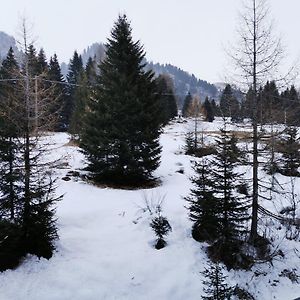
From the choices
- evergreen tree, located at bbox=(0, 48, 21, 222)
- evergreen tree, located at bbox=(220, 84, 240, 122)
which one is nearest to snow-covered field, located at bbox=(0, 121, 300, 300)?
evergreen tree, located at bbox=(0, 48, 21, 222)

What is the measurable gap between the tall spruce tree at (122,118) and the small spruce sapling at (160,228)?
5965 millimetres

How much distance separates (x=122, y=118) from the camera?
19047 mm

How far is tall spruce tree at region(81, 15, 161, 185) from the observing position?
18.8 m

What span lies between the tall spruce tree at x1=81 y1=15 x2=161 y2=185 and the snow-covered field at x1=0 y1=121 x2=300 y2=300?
3.28m

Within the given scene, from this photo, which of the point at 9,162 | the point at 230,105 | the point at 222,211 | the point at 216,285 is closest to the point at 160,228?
the point at 222,211

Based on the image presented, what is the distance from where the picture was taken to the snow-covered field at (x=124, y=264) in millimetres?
10352

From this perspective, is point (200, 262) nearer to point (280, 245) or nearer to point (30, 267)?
point (280, 245)

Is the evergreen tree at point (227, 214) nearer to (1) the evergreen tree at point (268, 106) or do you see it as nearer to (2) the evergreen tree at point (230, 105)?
(2) the evergreen tree at point (230, 105)

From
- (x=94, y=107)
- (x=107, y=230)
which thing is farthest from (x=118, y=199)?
(x=94, y=107)

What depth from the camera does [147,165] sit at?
1936cm

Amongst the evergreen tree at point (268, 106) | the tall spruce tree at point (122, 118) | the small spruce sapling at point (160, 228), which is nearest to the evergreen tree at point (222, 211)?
the small spruce sapling at point (160, 228)

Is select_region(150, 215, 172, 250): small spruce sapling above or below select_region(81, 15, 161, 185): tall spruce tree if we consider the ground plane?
below

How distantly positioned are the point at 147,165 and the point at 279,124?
9028 mm

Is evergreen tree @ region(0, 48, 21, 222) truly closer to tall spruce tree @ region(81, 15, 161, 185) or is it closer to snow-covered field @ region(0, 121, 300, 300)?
snow-covered field @ region(0, 121, 300, 300)
